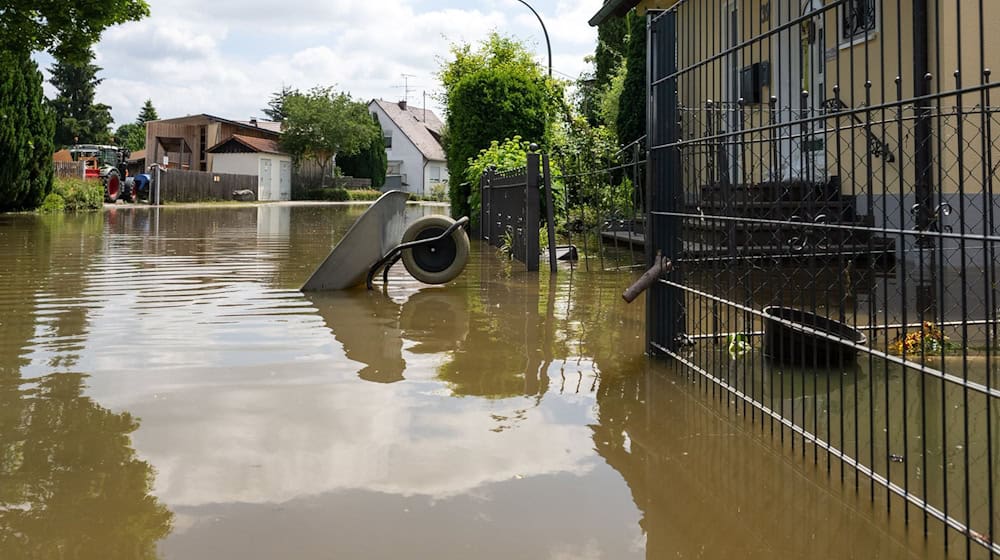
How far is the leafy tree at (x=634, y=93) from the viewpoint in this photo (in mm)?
19000

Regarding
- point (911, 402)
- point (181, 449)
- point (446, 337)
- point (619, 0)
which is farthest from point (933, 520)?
point (619, 0)

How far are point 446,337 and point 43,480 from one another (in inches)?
136

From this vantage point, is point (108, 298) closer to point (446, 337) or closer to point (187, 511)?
point (446, 337)

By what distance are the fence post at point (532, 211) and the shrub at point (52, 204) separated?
21.8 metres

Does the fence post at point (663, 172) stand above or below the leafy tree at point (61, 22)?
below

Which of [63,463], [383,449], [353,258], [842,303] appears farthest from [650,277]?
[353,258]

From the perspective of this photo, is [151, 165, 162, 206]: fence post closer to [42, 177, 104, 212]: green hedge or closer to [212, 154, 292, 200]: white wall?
[42, 177, 104, 212]: green hedge

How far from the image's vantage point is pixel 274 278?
34.1ft

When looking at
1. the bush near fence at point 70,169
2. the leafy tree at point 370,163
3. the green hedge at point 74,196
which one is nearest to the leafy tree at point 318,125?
the leafy tree at point 370,163

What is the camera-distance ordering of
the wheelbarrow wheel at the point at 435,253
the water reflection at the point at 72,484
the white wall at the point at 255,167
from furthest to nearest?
the white wall at the point at 255,167
the wheelbarrow wheel at the point at 435,253
the water reflection at the point at 72,484

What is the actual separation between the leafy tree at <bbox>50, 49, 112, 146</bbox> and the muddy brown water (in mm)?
75500

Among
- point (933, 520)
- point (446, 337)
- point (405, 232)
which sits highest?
point (405, 232)

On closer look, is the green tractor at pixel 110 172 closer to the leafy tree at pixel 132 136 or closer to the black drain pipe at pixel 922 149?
the black drain pipe at pixel 922 149

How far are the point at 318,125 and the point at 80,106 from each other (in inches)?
1009
